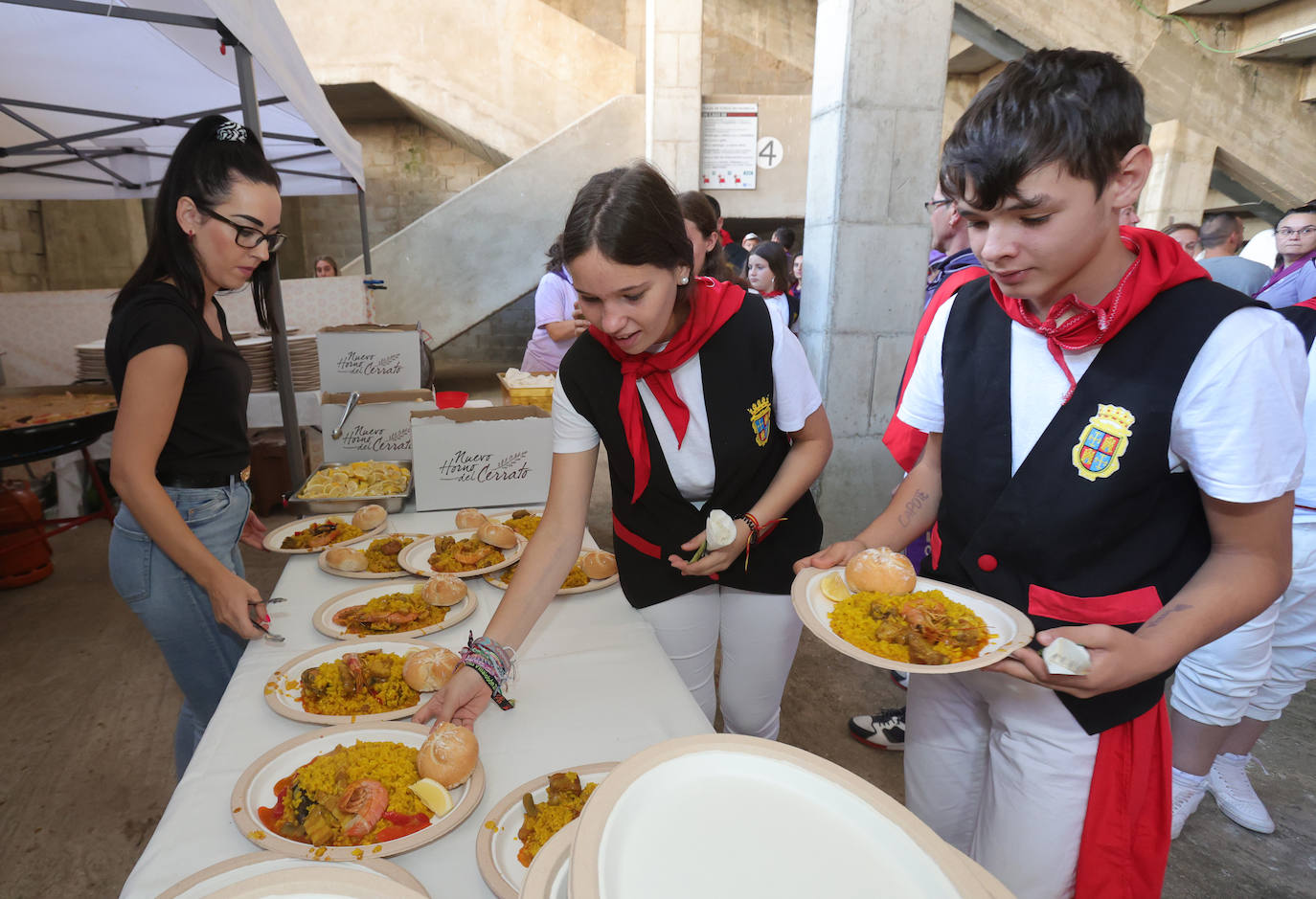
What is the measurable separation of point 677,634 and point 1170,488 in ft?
3.56

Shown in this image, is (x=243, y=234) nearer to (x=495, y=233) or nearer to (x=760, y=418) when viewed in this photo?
(x=760, y=418)

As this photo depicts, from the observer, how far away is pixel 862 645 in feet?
3.86

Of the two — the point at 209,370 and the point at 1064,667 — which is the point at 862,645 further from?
the point at 209,370

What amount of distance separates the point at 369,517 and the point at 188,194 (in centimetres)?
101

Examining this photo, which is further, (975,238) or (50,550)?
(50,550)

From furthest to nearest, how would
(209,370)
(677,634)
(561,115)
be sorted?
(561,115), (677,634), (209,370)

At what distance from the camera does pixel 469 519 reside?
2.17 meters

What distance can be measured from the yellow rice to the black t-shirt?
4.86ft

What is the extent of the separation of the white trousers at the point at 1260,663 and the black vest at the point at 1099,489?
3.74ft

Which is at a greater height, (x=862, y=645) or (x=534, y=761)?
(x=862, y=645)

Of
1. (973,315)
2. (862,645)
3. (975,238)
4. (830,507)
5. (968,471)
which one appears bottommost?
(830,507)

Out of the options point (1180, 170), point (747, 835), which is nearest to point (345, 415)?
point (747, 835)

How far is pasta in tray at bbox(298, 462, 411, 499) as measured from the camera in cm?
236

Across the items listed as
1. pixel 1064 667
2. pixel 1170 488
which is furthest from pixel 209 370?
pixel 1170 488
